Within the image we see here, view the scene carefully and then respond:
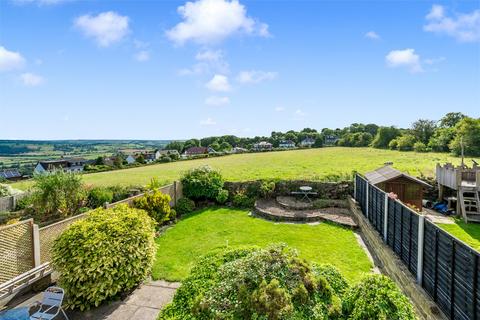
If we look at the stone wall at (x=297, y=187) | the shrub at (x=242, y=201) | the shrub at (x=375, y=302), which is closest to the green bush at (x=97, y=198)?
the stone wall at (x=297, y=187)

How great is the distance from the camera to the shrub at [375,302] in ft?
10.5

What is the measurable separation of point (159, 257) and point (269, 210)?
6398 millimetres

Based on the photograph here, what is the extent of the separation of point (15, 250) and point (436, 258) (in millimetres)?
→ 9296

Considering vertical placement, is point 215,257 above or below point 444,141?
below

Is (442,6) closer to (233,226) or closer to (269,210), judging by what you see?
(269,210)

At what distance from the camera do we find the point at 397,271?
6.50 metres

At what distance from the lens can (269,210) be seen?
546 inches

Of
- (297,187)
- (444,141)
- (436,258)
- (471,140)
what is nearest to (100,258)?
(436,258)

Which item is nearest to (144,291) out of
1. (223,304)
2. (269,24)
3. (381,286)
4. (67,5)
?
(223,304)

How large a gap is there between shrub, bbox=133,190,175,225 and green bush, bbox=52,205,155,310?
4.79 m

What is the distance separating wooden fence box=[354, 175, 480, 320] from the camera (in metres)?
3.88

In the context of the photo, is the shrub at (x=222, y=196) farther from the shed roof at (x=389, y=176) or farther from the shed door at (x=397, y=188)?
the shed door at (x=397, y=188)

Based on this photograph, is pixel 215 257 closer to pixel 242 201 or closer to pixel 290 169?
pixel 242 201

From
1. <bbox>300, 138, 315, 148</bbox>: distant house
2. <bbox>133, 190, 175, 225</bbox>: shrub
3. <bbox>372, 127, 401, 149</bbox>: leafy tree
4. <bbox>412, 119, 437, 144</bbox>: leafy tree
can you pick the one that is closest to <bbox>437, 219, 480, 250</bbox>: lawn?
<bbox>133, 190, 175, 225</bbox>: shrub
